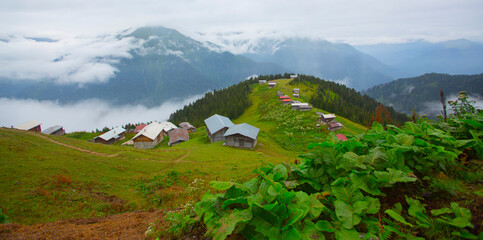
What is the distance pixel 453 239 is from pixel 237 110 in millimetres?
104637

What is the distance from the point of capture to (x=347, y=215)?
3627mm

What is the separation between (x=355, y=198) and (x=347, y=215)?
489mm

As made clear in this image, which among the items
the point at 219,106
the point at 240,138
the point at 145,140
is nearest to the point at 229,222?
the point at 240,138

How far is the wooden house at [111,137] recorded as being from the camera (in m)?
75.4

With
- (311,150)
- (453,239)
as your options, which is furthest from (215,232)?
(453,239)

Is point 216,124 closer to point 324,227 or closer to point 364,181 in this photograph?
point 364,181

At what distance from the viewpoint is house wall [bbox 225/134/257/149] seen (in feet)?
143

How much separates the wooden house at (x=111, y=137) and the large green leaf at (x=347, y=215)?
281 ft

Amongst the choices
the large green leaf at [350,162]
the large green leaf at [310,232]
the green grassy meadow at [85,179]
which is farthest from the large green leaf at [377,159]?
the large green leaf at [310,232]

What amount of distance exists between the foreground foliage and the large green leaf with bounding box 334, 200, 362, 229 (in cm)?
1

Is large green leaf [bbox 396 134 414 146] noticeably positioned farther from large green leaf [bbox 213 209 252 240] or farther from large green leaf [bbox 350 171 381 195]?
large green leaf [bbox 213 209 252 240]

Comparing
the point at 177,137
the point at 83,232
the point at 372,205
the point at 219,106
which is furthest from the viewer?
the point at 219,106

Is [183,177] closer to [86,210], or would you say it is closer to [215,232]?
[86,210]

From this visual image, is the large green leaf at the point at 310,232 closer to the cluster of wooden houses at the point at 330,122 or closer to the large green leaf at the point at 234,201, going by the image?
the large green leaf at the point at 234,201
